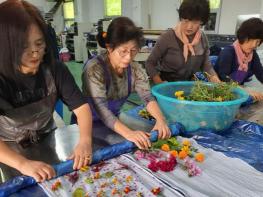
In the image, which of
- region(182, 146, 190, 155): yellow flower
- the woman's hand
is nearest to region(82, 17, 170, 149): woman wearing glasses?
region(182, 146, 190, 155): yellow flower

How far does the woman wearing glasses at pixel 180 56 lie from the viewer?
1638mm

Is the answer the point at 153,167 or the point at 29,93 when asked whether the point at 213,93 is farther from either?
the point at 29,93

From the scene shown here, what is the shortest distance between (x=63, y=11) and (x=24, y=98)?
25.3 ft

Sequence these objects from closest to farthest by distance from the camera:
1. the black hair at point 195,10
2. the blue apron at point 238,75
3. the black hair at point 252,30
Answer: the black hair at point 195,10 → the black hair at point 252,30 → the blue apron at point 238,75

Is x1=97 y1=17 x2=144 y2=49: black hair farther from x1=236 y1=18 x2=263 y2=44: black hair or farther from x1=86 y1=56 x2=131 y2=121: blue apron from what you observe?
x1=236 y1=18 x2=263 y2=44: black hair

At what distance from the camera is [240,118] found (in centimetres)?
127

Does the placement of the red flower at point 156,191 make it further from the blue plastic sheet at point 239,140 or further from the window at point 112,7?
the window at point 112,7

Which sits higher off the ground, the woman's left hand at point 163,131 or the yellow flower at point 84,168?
the woman's left hand at point 163,131

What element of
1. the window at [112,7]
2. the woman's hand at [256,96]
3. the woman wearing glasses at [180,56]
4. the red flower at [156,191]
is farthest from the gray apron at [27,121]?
the window at [112,7]

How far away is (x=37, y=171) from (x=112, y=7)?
6009 mm

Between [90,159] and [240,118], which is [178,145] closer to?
[90,159]

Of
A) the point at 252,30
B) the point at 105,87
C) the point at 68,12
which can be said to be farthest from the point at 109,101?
the point at 68,12

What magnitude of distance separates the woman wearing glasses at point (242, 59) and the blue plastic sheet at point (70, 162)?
89 cm

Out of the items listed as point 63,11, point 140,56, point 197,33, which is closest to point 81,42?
point 63,11
